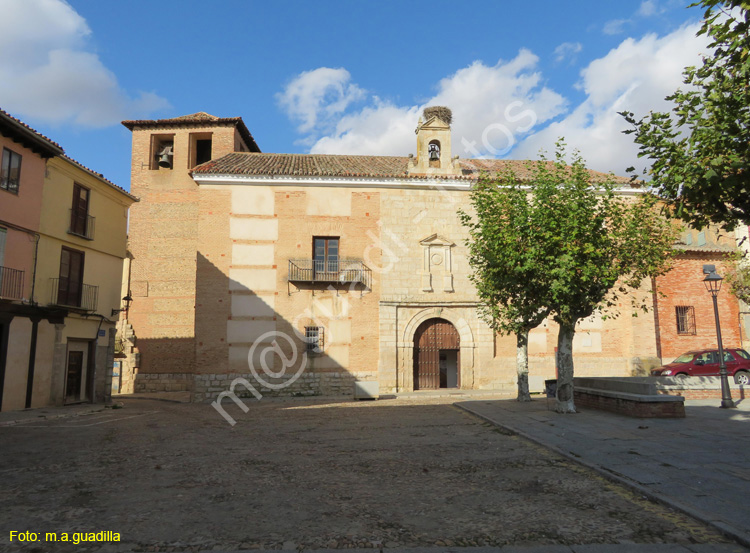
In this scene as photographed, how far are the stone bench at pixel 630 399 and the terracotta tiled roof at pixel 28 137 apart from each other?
59.9 ft

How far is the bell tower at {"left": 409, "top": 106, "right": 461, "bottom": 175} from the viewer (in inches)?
950

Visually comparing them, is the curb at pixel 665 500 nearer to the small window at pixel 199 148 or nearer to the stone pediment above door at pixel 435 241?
the stone pediment above door at pixel 435 241

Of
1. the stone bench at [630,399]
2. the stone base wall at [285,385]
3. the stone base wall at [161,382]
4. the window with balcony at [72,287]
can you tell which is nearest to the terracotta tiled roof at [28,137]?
the window with balcony at [72,287]

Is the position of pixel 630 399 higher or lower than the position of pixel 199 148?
lower

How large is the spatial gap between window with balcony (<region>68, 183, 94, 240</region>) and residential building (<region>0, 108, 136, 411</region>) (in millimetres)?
37

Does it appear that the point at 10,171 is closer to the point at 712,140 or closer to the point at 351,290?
the point at 351,290

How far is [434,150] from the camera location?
2469cm

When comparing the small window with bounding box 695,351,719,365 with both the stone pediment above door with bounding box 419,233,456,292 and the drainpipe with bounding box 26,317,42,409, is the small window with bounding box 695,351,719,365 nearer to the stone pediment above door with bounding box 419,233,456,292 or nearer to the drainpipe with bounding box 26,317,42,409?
the stone pediment above door with bounding box 419,233,456,292

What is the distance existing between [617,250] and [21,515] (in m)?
12.9

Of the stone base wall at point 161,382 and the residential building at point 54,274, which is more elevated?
the residential building at point 54,274

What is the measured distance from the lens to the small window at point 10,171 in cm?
1597

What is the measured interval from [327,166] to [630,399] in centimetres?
1722

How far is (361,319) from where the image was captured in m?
22.6

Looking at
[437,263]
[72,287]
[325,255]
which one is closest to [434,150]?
[437,263]
